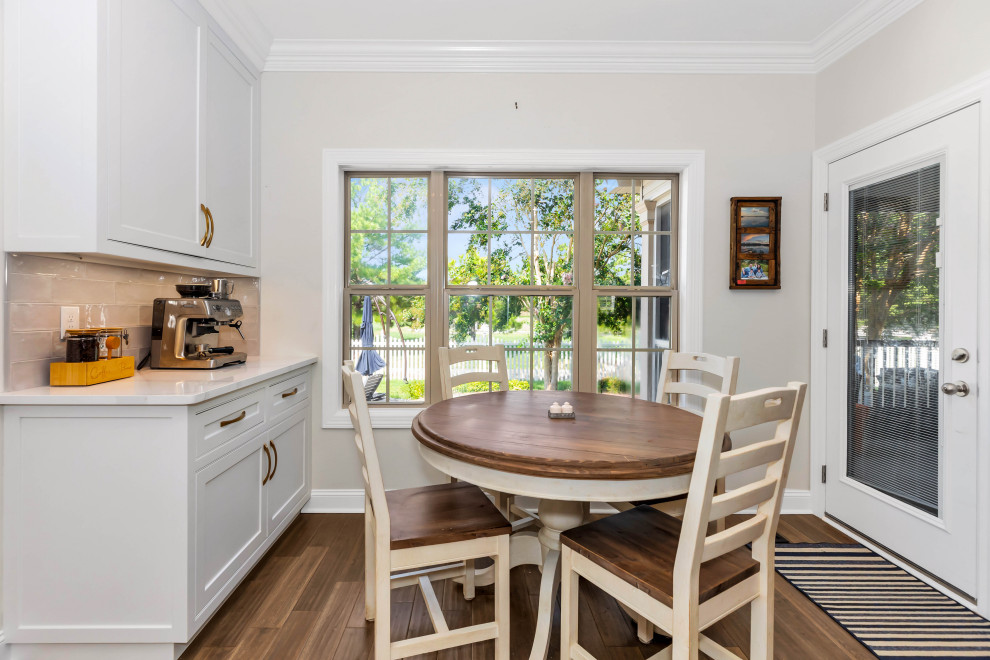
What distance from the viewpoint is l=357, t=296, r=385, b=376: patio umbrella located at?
2947mm

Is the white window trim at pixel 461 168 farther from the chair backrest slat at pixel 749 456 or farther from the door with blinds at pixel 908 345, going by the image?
the chair backrest slat at pixel 749 456

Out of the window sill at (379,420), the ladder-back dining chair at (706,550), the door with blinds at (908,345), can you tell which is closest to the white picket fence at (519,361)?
the window sill at (379,420)

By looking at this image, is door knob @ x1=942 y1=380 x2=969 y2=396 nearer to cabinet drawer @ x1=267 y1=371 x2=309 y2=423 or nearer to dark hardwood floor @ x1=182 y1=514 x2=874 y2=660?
dark hardwood floor @ x1=182 y1=514 x2=874 y2=660

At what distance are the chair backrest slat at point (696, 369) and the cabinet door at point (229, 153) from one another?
7.53ft

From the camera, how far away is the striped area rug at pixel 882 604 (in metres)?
1.72

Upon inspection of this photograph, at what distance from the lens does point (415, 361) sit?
2.96 meters

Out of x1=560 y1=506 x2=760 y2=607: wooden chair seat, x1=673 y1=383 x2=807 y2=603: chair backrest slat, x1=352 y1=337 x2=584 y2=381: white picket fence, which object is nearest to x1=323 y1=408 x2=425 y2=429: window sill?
x1=352 y1=337 x2=584 y2=381: white picket fence

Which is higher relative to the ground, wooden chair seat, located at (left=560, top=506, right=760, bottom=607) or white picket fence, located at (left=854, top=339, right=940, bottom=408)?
white picket fence, located at (left=854, top=339, right=940, bottom=408)

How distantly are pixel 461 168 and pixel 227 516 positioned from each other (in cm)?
212

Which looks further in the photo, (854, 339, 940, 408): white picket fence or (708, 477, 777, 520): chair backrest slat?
(854, 339, 940, 408): white picket fence

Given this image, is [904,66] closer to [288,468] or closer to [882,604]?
[882,604]

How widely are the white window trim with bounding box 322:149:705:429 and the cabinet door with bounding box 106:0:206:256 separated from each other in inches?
29.2

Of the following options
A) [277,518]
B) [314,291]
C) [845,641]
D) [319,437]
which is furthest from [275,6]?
[845,641]

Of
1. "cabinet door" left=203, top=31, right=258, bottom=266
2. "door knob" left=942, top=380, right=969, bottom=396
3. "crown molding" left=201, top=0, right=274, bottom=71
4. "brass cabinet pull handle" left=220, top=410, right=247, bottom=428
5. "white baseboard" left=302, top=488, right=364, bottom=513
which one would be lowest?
"white baseboard" left=302, top=488, right=364, bottom=513
